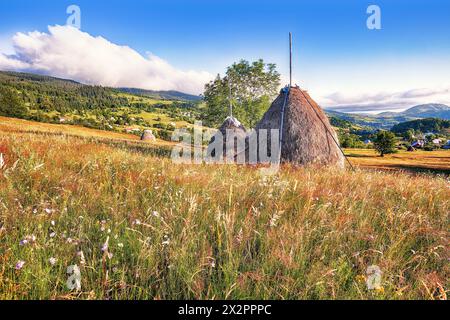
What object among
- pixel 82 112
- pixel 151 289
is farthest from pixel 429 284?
pixel 82 112

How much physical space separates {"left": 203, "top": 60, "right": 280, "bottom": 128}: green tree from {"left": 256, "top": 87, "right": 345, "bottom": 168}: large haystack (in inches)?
1258

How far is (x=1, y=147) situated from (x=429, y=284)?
7.67 metres

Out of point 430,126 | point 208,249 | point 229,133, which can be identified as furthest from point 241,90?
point 430,126

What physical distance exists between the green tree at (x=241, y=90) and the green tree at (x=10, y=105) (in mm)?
71113

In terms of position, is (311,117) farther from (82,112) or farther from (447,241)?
(82,112)

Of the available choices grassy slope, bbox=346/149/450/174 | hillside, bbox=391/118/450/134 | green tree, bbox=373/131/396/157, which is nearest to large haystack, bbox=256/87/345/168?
grassy slope, bbox=346/149/450/174

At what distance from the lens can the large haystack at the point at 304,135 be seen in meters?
10.0

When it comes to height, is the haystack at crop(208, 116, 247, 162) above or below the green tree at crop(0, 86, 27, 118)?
below

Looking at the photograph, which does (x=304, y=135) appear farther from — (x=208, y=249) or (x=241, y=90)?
(x=241, y=90)

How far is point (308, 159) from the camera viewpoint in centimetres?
998

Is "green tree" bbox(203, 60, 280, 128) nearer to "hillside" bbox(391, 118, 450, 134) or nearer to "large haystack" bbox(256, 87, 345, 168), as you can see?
"large haystack" bbox(256, 87, 345, 168)

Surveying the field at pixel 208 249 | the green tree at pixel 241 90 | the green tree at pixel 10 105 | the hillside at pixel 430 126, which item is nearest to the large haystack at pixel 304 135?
the field at pixel 208 249

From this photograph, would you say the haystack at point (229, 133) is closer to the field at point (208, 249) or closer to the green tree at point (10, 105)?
the field at point (208, 249)

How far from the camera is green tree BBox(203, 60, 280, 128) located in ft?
142
